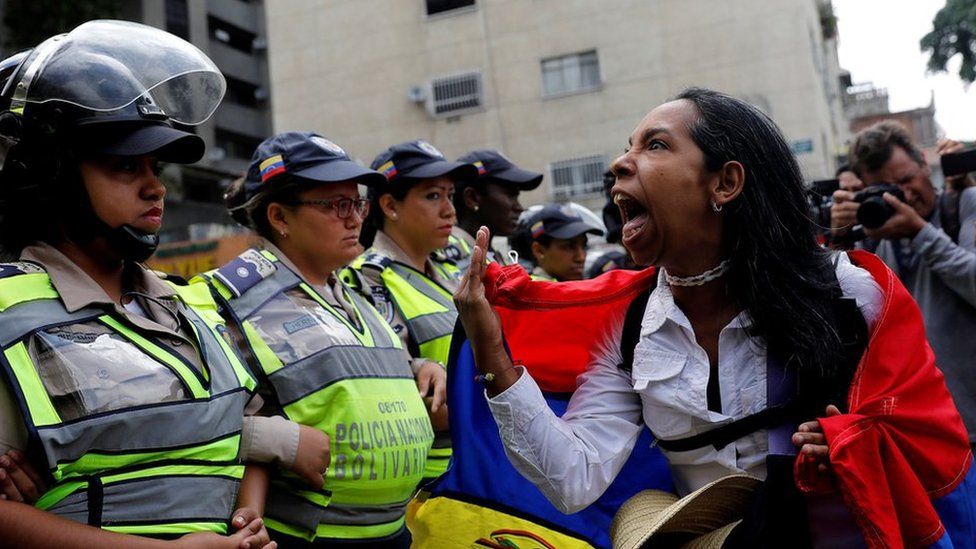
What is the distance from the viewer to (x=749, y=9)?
1914 cm

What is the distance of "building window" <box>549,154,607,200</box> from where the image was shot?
20250 millimetres

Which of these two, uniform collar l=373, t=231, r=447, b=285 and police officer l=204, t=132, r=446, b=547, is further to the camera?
uniform collar l=373, t=231, r=447, b=285

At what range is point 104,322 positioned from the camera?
82.4 inches

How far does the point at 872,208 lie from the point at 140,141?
3063 mm

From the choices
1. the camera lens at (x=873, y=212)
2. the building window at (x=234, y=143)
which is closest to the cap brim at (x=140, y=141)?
the camera lens at (x=873, y=212)

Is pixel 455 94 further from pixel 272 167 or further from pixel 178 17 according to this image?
pixel 272 167

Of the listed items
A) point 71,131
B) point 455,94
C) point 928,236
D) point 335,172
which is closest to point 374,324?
point 335,172

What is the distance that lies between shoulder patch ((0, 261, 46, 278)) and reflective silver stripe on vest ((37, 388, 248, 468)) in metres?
0.39

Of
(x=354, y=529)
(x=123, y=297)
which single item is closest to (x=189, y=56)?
(x=123, y=297)

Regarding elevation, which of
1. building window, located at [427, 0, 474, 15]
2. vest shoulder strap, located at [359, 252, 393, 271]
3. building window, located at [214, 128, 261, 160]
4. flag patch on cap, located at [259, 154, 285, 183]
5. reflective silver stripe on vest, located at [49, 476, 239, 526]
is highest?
building window, located at [427, 0, 474, 15]

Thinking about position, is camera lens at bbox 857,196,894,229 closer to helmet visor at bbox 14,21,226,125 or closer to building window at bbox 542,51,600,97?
helmet visor at bbox 14,21,226,125

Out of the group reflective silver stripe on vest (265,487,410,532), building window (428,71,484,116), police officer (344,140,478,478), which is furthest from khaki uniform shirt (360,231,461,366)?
building window (428,71,484,116)

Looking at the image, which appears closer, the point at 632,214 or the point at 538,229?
the point at 632,214

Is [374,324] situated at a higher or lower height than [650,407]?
higher
